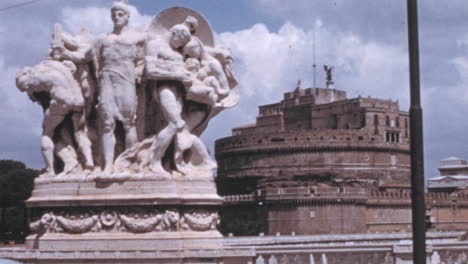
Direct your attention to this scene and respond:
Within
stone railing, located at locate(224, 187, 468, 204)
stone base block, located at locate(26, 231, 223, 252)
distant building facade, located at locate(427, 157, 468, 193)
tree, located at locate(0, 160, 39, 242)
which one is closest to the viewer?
stone base block, located at locate(26, 231, 223, 252)

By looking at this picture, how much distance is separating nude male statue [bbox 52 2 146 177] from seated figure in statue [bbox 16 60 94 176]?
1.47 ft

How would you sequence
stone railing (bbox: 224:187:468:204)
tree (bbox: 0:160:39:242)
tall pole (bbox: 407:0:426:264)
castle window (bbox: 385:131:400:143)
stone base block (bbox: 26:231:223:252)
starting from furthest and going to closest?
castle window (bbox: 385:131:400:143) → stone railing (bbox: 224:187:468:204) → tree (bbox: 0:160:39:242) → stone base block (bbox: 26:231:223:252) → tall pole (bbox: 407:0:426:264)

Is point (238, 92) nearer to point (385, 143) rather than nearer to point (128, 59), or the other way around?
point (128, 59)

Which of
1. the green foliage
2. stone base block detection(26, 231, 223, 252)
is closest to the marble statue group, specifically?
stone base block detection(26, 231, 223, 252)

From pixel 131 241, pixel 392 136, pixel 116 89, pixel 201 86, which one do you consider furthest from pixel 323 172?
pixel 131 241

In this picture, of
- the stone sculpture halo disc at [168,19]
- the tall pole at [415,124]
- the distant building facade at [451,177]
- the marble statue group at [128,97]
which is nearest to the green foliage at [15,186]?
the marble statue group at [128,97]

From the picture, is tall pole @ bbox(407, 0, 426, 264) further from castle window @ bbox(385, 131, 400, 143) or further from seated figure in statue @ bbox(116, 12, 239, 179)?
castle window @ bbox(385, 131, 400, 143)

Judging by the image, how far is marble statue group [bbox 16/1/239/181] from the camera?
13.6m

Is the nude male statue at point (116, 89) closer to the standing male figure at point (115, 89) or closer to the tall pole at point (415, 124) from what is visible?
the standing male figure at point (115, 89)

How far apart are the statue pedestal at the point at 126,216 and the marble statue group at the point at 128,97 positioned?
0.22 meters

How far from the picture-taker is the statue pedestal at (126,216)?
13.1 meters

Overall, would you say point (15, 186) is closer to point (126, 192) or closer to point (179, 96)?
point (179, 96)

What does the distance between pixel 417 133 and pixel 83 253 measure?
20.9 ft

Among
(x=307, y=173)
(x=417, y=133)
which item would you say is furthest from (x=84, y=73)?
(x=307, y=173)
